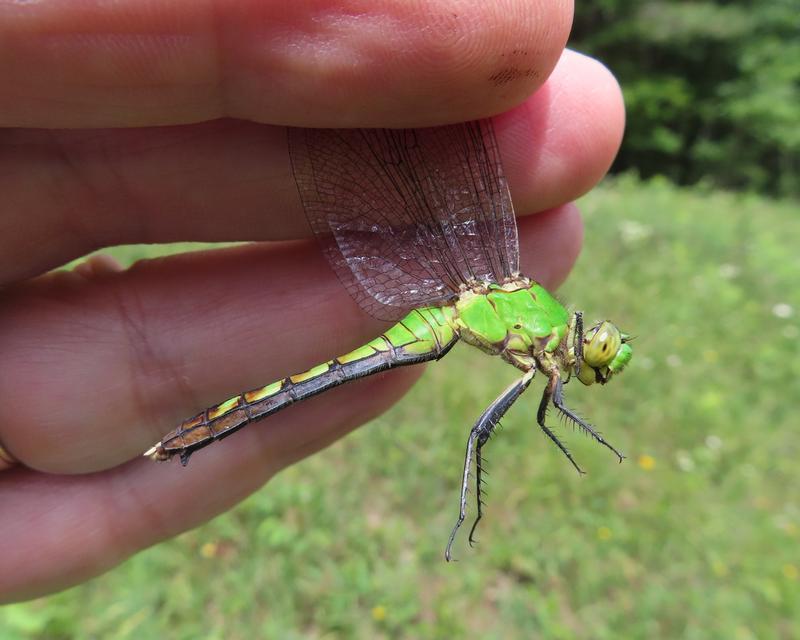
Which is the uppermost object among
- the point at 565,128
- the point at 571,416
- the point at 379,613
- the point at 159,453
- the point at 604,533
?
the point at 565,128

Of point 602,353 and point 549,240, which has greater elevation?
point 549,240

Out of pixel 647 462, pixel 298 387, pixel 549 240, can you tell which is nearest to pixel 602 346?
pixel 549 240

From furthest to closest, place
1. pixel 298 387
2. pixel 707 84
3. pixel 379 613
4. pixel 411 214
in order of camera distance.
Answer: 1. pixel 707 84
2. pixel 379 613
3. pixel 411 214
4. pixel 298 387

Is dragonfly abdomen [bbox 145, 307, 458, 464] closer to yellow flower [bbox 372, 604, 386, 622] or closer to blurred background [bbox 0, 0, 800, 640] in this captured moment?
blurred background [bbox 0, 0, 800, 640]

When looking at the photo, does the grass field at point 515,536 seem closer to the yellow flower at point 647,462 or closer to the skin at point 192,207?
the yellow flower at point 647,462

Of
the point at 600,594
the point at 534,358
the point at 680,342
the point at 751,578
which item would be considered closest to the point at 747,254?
the point at 680,342

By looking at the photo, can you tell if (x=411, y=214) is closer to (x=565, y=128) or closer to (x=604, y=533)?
(x=565, y=128)

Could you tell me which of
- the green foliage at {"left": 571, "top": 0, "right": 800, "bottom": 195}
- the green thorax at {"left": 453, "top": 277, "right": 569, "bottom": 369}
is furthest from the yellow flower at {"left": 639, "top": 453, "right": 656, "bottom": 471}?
the green foliage at {"left": 571, "top": 0, "right": 800, "bottom": 195}
